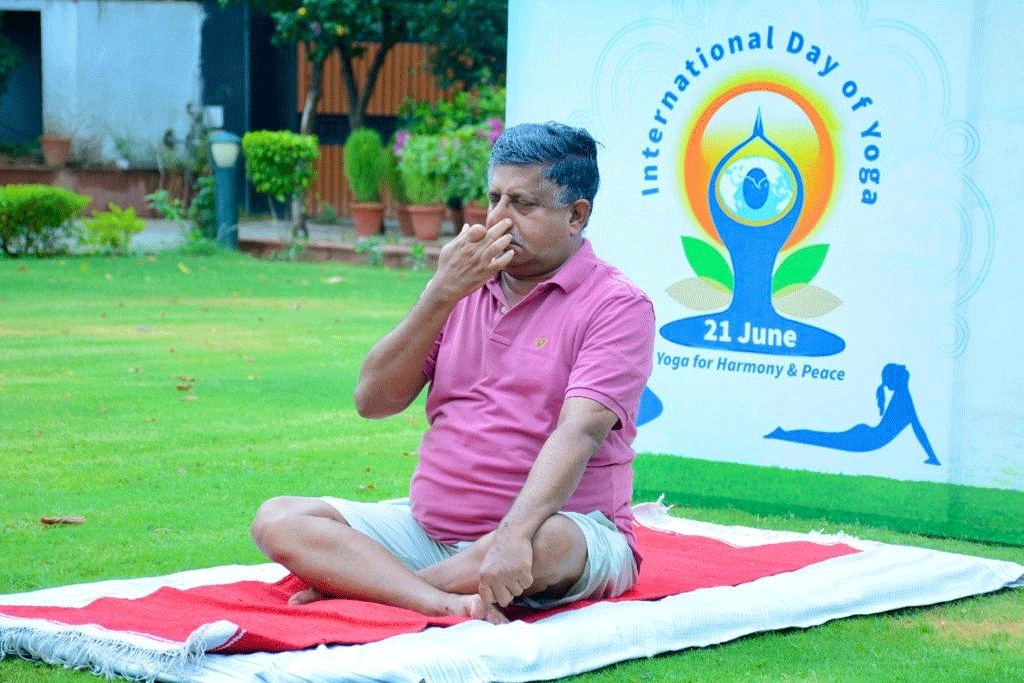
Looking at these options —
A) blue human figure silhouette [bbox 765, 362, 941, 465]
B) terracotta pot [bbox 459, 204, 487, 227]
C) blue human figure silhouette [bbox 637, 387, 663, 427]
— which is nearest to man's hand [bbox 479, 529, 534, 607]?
blue human figure silhouette [bbox 765, 362, 941, 465]

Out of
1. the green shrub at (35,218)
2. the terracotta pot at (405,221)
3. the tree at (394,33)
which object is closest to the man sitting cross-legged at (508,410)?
the green shrub at (35,218)

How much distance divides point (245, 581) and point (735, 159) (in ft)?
8.20

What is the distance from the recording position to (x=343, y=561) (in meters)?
3.76

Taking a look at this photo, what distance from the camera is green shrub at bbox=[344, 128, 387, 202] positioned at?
1831 cm

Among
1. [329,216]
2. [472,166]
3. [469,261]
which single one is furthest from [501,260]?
[329,216]

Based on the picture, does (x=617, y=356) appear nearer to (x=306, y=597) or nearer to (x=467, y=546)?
(x=467, y=546)

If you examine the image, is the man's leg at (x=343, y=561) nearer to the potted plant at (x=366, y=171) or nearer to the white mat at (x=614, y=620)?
the white mat at (x=614, y=620)

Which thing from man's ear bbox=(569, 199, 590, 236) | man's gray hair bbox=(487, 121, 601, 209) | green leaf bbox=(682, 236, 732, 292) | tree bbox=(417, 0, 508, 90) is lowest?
green leaf bbox=(682, 236, 732, 292)

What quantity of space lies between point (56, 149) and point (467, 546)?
18.8 m

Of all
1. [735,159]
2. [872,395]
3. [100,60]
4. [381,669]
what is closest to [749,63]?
[735,159]

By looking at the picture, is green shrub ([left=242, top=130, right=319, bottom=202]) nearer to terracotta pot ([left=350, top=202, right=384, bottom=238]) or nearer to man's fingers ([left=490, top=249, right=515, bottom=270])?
terracotta pot ([left=350, top=202, right=384, bottom=238])

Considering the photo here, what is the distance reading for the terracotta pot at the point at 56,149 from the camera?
21.3m

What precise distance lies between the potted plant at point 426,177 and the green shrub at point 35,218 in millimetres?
3838

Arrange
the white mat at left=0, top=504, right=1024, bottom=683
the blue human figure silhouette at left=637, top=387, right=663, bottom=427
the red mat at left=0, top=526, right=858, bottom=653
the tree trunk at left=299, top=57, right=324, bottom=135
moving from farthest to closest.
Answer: the tree trunk at left=299, top=57, right=324, bottom=135
the blue human figure silhouette at left=637, top=387, right=663, bottom=427
the red mat at left=0, top=526, right=858, bottom=653
the white mat at left=0, top=504, right=1024, bottom=683
